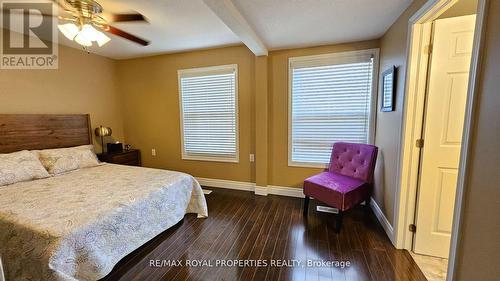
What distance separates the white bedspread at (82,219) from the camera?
1374mm

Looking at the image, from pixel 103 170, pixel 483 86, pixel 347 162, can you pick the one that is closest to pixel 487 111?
pixel 483 86

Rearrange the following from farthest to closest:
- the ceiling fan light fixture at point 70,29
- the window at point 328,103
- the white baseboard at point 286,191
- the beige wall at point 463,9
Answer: the white baseboard at point 286,191, the window at point 328,103, the ceiling fan light fixture at point 70,29, the beige wall at point 463,9

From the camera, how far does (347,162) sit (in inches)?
111

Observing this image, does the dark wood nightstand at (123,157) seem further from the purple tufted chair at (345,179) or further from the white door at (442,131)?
the white door at (442,131)

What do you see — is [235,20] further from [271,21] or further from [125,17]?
[125,17]

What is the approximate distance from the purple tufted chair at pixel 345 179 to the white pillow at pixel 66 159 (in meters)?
3.09

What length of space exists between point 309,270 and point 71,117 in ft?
12.8

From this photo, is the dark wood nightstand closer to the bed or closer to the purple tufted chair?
the bed

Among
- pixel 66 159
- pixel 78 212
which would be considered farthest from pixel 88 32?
pixel 66 159

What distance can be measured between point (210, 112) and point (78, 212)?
2400mm

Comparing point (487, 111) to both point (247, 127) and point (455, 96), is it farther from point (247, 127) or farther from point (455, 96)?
point (247, 127)

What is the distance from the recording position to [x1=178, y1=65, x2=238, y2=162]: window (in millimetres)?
3529

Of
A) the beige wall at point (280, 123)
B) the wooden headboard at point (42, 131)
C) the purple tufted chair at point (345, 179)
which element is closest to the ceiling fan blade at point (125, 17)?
the beige wall at point (280, 123)

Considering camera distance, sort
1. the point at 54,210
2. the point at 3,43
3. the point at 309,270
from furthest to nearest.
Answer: the point at 3,43 → the point at 309,270 → the point at 54,210
